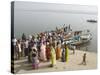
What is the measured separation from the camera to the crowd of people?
181cm

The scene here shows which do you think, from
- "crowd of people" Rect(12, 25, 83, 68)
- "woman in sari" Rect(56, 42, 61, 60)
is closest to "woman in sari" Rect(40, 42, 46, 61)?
"crowd of people" Rect(12, 25, 83, 68)

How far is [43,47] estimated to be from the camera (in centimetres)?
188

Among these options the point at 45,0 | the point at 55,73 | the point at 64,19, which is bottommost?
the point at 55,73

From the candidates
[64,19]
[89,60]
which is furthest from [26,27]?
[89,60]

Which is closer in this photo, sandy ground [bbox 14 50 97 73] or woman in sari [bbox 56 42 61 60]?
sandy ground [bbox 14 50 97 73]

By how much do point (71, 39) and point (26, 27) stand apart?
396 millimetres

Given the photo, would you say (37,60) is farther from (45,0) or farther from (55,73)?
(45,0)

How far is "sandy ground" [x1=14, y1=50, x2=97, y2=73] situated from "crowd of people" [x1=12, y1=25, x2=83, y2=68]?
32mm

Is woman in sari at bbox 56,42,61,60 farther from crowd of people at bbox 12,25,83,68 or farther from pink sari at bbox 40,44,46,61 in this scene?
pink sari at bbox 40,44,46,61

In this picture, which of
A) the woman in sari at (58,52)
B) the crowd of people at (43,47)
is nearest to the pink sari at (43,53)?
the crowd of people at (43,47)

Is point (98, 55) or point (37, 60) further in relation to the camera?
point (98, 55)

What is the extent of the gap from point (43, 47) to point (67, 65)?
257mm

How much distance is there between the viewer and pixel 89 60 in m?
2.07

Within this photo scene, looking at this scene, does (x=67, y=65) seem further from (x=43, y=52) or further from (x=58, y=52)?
(x=43, y=52)
